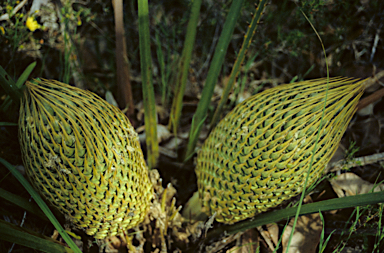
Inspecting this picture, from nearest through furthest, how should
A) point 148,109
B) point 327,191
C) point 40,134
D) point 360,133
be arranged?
point 40,134 < point 148,109 < point 327,191 < point 360,133

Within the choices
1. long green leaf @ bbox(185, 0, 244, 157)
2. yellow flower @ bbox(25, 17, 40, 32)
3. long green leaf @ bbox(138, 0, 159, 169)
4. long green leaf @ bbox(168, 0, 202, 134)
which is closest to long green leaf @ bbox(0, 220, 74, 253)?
long green leaf @ bbox(138, 0, 159, 169)

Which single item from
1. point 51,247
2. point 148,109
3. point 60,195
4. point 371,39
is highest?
point 371,39

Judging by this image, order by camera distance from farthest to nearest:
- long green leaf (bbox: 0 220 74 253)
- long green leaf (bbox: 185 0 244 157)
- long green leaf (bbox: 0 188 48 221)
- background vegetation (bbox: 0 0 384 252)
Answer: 1. background vegetation (bbox: 0 0 384 252)
2. long green leaf (bbox: 185 0 244 157)
3. long green leaf (bbox: 0 188 48 221)
4. long green leaf (bbox: 0 220 74 253)

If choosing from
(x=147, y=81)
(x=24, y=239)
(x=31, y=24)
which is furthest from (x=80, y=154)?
(x=31, y=24)

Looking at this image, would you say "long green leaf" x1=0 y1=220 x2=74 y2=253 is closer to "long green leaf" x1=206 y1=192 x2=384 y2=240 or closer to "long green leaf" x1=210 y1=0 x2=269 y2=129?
"long green leaf" x1=206 y1=192 x2=384 y2=240

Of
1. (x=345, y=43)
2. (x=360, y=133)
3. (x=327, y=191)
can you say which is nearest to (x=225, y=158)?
(x=327, y=191)

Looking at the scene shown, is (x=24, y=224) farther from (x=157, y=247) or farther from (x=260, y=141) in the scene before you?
(x=260, y=141)
